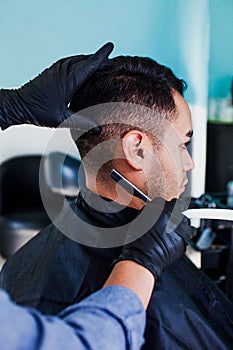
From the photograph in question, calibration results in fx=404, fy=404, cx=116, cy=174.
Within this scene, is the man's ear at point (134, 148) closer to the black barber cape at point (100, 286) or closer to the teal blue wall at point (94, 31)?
the black barber cape at point (100, 286)

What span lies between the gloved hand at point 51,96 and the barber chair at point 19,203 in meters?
1.57

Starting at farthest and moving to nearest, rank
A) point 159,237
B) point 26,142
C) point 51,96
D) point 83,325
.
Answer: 1. point 26,142
2. point 51,96
3. point 159,237
4. point 83,325

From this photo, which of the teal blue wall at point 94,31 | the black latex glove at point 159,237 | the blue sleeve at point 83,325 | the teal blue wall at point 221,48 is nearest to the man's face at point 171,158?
the black latex glove at point 159,237

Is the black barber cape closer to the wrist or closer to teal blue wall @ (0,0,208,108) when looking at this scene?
the wrist

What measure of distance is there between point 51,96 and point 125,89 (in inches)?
6.9

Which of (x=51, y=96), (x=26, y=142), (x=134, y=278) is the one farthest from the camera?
(x=26, y=142)

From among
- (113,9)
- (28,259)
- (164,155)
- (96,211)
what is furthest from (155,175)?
(113,9)

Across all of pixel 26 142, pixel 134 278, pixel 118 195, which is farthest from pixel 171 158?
pixel 26 142

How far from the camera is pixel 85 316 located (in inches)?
20.4

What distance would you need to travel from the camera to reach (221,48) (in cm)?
276

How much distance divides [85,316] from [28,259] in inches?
20.8

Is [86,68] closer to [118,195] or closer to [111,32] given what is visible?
[118,195]

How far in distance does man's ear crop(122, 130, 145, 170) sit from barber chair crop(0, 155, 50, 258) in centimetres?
160

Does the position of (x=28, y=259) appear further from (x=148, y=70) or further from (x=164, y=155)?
(x=148, y=70)
